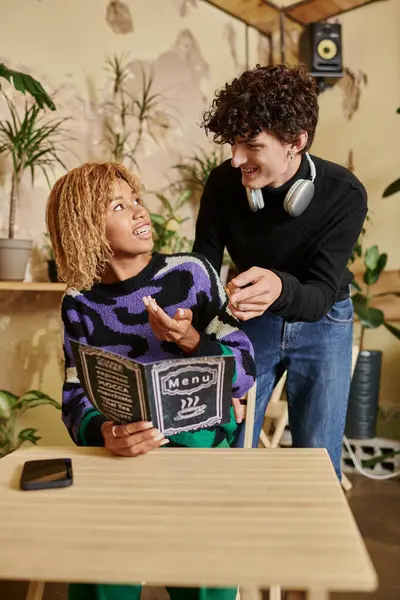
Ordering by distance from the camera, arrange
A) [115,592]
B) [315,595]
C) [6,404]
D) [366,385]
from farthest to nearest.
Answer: [366,385]
[6,404]
[115,592]
[315,595]

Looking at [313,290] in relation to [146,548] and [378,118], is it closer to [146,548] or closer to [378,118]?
[146,548]

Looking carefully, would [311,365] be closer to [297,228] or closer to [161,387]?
[297,228]

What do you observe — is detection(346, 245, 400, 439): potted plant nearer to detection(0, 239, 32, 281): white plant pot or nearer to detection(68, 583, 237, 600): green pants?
detection(0, 239, 32, 281): white plant pot

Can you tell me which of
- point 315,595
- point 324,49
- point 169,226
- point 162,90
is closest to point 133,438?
point 315,595

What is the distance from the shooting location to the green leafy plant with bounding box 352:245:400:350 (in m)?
3.14

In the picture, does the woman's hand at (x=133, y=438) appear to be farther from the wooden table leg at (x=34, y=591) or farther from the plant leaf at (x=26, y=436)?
the plant leaf at (x=26, y=436)

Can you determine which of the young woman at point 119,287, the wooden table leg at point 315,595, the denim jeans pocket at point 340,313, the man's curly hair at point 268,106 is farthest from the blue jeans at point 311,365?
the wooden table leg at point 315,595

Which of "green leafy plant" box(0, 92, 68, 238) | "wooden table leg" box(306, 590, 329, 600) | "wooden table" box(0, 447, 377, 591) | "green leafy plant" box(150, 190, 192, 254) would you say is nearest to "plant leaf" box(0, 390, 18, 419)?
"green leafy plant" box(0, 92, 68, 238)

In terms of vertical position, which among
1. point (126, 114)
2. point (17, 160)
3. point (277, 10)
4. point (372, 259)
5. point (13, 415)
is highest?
point (277, 10)

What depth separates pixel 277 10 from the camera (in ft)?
12.4

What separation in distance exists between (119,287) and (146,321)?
10 cm

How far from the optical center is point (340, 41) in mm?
3650

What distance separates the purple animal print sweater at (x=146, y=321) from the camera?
1333 mm

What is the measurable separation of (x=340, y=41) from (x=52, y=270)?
230cm
